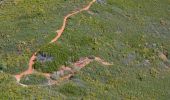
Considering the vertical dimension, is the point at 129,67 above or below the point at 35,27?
below

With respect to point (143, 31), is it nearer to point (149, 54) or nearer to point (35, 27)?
point (149, 54)

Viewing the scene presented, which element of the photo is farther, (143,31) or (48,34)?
(143,31)

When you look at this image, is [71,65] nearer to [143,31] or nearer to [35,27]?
[35,27]

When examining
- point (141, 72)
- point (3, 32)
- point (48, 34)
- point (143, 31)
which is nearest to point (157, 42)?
point (143, 31)

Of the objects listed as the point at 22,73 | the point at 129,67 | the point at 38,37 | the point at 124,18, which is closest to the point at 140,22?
the point at 124,18

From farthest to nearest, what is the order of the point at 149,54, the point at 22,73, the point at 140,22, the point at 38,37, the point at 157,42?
1. the point at 140,22
2. the point at 157,42
3. the point at 149,54
4. the point at 38,37
5. the point at 22,73

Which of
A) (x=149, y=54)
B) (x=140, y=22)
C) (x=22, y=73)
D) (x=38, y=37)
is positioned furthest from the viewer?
(x=140, y=22)
